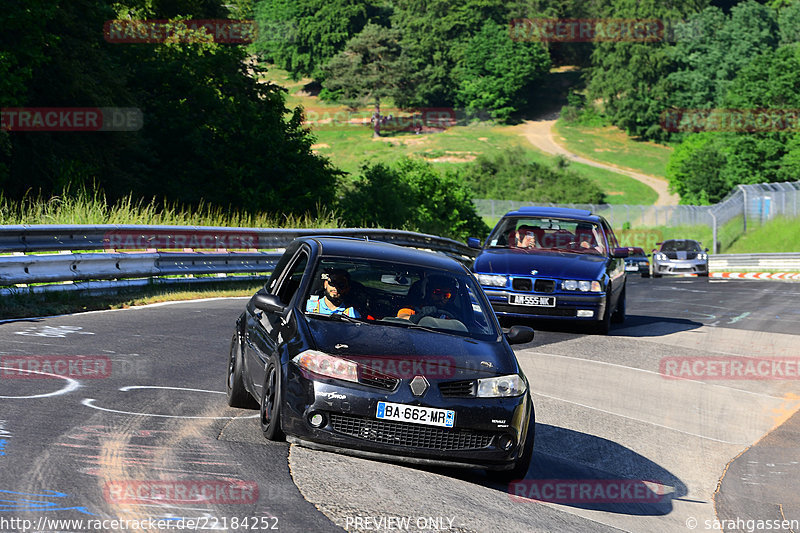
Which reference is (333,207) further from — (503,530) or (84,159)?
(503,530)

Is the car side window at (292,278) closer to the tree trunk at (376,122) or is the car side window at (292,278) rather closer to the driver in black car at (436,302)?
the driver in black car at (436,302)

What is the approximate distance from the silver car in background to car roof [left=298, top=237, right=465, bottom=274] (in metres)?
30.1

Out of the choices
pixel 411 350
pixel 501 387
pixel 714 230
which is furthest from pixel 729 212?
pixel 411 350

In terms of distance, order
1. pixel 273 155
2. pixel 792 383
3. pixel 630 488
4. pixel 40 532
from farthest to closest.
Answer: pixel 273 155
pixel 792 383
pixel 630 488
pixel 40 532

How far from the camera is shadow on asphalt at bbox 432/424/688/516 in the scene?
23.9 feet

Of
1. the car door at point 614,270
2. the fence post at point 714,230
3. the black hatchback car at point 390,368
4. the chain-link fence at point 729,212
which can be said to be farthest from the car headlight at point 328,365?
the fence post at point 714,230

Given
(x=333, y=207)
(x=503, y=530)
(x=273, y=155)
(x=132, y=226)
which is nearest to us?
(x=503, y=530)

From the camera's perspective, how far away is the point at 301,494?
5.93 metres

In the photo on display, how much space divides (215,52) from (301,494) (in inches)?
1464

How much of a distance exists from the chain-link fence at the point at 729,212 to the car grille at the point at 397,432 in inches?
1899

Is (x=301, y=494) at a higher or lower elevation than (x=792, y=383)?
higher

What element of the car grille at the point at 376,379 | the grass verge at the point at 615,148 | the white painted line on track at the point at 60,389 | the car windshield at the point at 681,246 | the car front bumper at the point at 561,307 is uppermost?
the car grille at the point at 376,379

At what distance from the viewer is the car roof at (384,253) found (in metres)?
8.18

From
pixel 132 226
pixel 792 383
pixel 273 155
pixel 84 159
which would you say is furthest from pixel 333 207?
pixel 792 383
